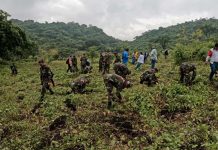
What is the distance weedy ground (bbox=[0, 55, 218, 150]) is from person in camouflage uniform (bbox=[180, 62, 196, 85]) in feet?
1.13

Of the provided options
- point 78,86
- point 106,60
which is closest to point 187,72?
point 78,86

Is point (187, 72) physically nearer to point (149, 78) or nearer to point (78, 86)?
point (149, 78)

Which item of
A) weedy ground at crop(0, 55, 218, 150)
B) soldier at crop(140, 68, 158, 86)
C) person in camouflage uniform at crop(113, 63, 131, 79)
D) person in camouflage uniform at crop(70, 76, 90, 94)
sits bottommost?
weedy ground at crop(0, 55, 218, 150)

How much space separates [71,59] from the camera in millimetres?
28359

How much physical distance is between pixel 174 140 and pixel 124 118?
264 cm

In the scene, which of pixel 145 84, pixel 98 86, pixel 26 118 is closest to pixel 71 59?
pixel 98 86

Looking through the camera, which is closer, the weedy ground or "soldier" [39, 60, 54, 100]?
the weedy ground

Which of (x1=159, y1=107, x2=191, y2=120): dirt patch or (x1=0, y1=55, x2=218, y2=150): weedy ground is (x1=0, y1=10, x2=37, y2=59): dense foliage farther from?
(x1=159, y1=107, x2=191, y2=120): dirt patch

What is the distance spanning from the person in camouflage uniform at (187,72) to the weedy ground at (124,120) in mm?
343

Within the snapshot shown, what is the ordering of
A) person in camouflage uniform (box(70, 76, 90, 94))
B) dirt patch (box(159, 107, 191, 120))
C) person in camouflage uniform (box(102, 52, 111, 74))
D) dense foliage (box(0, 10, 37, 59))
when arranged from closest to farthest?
1. dirt patch (box(159, 107, 191, 120))
2. person in camouflage uniform (box(70, 76, 90, 94))
3. person in camouflage uniform (box(102, 52, 111, 74))
4. dense foliage (box(0, 10, 37, 59))

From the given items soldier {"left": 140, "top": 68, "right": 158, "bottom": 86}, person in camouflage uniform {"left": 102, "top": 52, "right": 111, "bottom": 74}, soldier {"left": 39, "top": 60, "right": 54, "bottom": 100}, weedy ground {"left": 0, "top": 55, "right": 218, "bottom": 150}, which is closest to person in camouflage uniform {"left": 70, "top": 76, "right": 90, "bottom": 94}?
weedy ground {"left": 0, "top": 55, "right": 218, "bottom": 150}

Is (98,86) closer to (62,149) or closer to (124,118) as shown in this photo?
(124,118)

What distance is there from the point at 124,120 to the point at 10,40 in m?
33.7

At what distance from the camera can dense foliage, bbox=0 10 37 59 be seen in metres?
43.2
